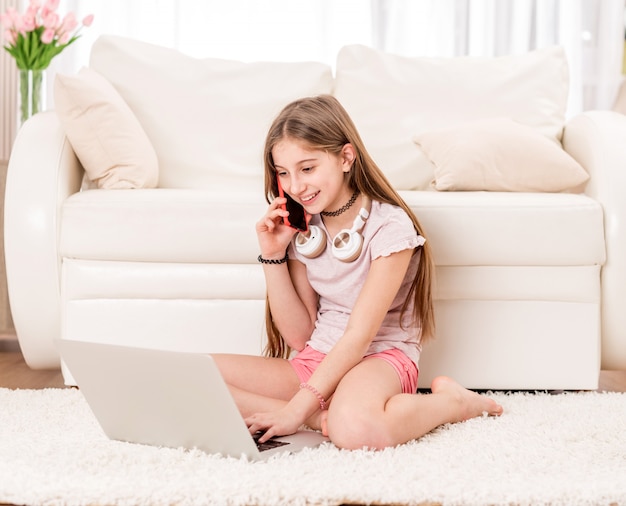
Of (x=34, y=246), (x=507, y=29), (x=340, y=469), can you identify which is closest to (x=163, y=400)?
(x=340, y=469)

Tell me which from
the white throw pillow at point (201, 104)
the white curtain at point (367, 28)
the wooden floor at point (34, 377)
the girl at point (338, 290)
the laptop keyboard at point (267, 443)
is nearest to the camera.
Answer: the laptop keyboard at point (267, 443)

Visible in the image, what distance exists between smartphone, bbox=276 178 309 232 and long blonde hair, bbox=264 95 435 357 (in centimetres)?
4

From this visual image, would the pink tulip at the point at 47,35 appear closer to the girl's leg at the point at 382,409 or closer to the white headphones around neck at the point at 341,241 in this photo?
the white headphones around neck at the point at 341,241

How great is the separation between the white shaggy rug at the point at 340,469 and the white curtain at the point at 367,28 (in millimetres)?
2071

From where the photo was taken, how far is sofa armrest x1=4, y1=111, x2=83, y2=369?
1.86m

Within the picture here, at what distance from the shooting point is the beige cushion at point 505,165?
2080 millimetres

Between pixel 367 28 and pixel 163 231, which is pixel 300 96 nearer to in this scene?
pixel 163 231

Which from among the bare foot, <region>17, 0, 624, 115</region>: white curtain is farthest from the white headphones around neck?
<region>17, 0, 624, 115</region>: white curtain

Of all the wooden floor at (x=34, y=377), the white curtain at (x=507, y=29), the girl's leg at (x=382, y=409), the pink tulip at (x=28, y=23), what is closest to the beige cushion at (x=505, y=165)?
the wooden floor at (x=34, y=377)

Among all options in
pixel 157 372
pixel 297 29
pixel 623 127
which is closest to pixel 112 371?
pixel 157 372

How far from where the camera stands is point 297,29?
3.31 meters

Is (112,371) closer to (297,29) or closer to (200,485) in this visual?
(200,485)

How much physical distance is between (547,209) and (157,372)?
1.00 meters

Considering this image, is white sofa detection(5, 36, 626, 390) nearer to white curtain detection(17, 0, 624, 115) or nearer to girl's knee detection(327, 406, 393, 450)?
girl's knee detection(327, 406, 393, 450)
